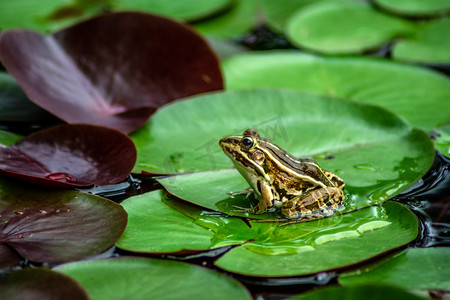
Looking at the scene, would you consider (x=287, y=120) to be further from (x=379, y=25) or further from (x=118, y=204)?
(x=379, y=25)

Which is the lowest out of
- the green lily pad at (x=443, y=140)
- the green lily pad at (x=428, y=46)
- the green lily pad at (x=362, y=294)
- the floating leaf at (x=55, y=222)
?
the floating leaf at (x=55, y=222)

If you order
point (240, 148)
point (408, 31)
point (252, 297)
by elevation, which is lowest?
point (252, 297)

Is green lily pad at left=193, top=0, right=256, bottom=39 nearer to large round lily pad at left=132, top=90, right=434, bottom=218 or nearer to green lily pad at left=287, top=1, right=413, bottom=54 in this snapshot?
green lily pad at left=287, top=1, right=413, bottom=54

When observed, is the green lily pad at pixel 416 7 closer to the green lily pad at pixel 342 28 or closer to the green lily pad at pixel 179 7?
the green lily pad at pixel 342 28

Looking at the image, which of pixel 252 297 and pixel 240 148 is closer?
pixel 252 297

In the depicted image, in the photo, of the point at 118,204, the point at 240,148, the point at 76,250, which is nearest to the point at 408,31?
the point at 240,148

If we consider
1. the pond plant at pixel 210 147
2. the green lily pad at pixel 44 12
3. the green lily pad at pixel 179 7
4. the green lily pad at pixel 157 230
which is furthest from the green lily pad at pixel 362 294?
the green lily pad at pixel 44 12
